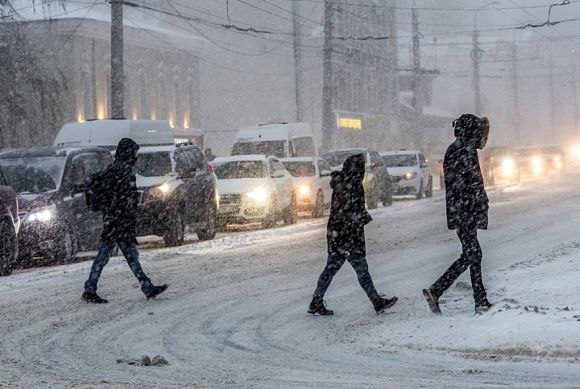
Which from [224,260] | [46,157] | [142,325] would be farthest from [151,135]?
[142,325]

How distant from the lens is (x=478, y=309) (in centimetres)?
1047

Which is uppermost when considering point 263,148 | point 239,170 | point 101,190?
point 263,148

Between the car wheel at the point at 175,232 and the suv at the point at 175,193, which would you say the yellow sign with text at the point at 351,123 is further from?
the car wheel at the point at 175,232

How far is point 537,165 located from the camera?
209 feet

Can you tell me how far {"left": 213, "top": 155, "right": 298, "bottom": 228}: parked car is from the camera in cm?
2573

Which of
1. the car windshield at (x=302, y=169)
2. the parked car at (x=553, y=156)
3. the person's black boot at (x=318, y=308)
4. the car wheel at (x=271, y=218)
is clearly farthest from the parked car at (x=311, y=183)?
the parked car at (x=553, y=156)

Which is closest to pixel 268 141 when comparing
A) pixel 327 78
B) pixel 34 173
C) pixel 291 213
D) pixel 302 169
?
pixel 302 169

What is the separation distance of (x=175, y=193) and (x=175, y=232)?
2.42 feet

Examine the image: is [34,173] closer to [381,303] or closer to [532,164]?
[381,303]

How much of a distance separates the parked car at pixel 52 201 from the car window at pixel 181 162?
224cm

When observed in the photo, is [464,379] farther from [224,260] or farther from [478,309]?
[224,260]

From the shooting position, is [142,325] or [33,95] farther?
[33,95]

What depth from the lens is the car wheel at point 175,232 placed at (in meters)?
20.9

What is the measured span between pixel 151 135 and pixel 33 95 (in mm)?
13904
